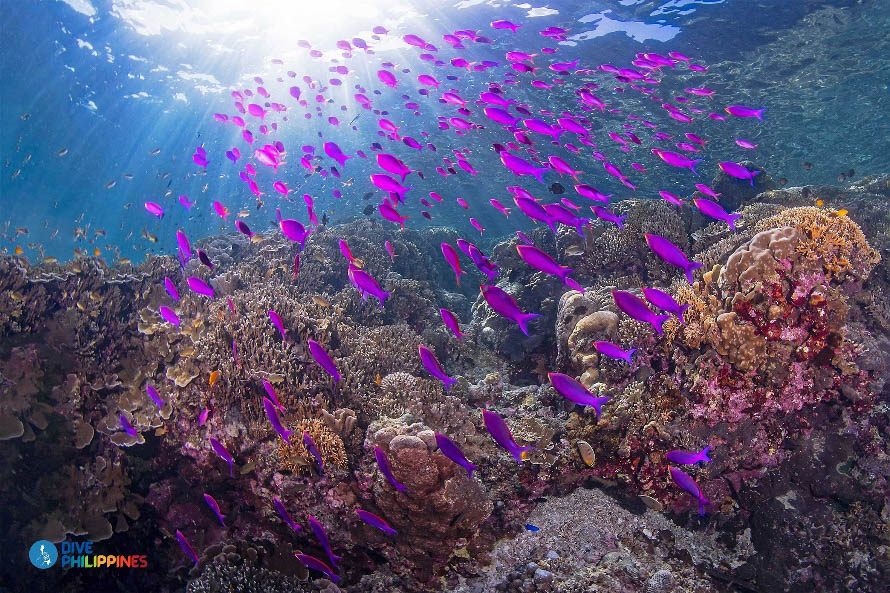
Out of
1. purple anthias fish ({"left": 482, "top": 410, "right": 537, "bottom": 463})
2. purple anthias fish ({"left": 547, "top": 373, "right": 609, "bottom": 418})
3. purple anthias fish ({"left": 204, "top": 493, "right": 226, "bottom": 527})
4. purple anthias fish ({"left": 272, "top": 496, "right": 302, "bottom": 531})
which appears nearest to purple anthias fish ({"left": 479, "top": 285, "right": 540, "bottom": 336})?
purple anthias fish ({"left": 547, "top": 373, "right": 609, "bottom": 418})

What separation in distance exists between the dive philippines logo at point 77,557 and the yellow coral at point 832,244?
9.45 meters

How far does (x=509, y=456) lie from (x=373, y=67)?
2815 cm

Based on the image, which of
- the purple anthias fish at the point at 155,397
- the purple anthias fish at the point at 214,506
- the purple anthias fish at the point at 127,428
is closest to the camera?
the purple anthias fish at the point at 214,506

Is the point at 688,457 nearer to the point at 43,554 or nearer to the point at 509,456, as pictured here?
the point at 509,456

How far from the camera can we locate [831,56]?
18.9 meters

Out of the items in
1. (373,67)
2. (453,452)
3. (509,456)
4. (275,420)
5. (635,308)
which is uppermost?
(373,67)

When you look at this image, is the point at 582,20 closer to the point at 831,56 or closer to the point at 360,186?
the point at 831,56

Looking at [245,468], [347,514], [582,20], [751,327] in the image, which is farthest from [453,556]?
[582,20]

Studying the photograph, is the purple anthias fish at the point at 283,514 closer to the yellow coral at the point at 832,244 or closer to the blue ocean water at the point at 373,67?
the yellow coral at the point at 832,244

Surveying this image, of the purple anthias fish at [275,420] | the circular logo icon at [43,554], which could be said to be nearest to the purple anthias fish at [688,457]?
the purple anthias fish at [275,420]

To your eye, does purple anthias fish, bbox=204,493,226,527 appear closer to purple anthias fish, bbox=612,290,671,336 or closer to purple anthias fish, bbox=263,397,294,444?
purple anthias fish, bbox=263,397,294,444

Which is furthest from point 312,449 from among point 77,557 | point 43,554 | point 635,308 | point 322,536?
point 43,554

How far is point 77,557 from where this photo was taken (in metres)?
4.99

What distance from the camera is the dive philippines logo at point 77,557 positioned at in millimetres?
4812
